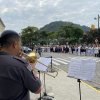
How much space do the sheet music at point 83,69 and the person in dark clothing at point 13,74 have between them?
3.07m

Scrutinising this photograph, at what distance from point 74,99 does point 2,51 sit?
5.67 m

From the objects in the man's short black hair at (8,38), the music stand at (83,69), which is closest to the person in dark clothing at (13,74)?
the man's short black hair at (8,38)

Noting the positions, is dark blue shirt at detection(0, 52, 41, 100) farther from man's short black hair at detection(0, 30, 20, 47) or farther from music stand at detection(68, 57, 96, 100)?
music stand at detection(68, 57, 96, 100)

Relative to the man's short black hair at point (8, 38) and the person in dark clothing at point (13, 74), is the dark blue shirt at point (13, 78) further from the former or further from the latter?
the man's short black hair at point (8, 38)

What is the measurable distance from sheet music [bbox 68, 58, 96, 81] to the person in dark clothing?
10.1 ft

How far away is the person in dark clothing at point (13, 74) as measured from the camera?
294 centimetres

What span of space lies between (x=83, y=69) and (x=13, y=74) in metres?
3.33

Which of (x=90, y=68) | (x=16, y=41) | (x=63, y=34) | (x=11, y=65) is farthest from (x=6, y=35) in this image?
(x=63, y=34)

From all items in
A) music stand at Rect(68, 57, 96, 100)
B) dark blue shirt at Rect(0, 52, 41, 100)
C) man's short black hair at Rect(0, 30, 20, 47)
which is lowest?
music stand at Rect(68, 57, 96, 100)

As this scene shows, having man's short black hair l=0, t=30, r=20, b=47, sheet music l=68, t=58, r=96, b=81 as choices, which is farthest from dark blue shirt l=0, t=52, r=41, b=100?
sheet music l=68, t=58, r=96, b=81

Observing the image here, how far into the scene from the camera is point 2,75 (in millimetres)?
2955

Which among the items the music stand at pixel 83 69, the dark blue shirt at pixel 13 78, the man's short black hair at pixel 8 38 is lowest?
the music stand at pixel 83 69

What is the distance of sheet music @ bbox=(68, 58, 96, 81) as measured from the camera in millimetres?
6035

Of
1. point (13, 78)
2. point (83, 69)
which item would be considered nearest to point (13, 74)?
point (13, 78)
